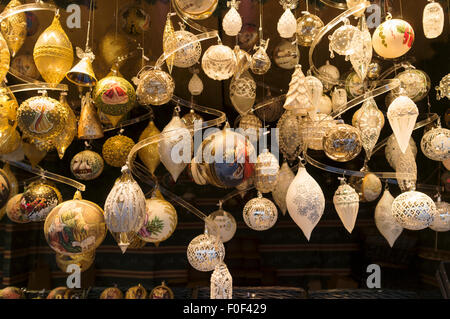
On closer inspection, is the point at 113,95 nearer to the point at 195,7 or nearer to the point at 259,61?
the point at 195,7

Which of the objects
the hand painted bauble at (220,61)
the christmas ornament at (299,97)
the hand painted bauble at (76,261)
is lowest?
the hand painted bauble at (76,261)

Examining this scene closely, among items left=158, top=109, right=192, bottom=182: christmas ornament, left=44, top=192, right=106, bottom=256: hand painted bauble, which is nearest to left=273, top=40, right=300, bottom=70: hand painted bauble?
left=158, top=109, right=192, bottom=182: christmas ornament

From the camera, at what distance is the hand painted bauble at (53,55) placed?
148 cm

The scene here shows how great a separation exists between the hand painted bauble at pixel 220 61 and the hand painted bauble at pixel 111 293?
1.29 meters

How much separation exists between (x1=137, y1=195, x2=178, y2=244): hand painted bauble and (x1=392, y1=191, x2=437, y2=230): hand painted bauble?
0.98m

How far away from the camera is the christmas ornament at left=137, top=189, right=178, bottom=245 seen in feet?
5.36

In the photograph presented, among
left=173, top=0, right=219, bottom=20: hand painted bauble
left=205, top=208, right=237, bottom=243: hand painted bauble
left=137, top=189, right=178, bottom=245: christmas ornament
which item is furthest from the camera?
left=205, top=208, right=237, bottom=243: hand painted bauble

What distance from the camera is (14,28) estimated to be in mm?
1611

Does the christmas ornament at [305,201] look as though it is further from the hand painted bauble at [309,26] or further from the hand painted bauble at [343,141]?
the hand painted bauble at [309,26]

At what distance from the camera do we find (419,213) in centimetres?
160

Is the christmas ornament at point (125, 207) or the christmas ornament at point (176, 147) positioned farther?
the christmas ornament at point (176, 147)

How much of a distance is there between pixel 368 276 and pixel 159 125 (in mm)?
1518

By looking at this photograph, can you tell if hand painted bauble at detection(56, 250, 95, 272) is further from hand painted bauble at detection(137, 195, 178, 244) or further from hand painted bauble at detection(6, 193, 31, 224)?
hand painted bauble at detection(137, 195, 178, 244)

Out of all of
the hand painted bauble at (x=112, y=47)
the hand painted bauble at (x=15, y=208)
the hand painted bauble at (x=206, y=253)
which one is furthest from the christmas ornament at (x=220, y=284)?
the hand painted bauble at (x=112, y=47)
